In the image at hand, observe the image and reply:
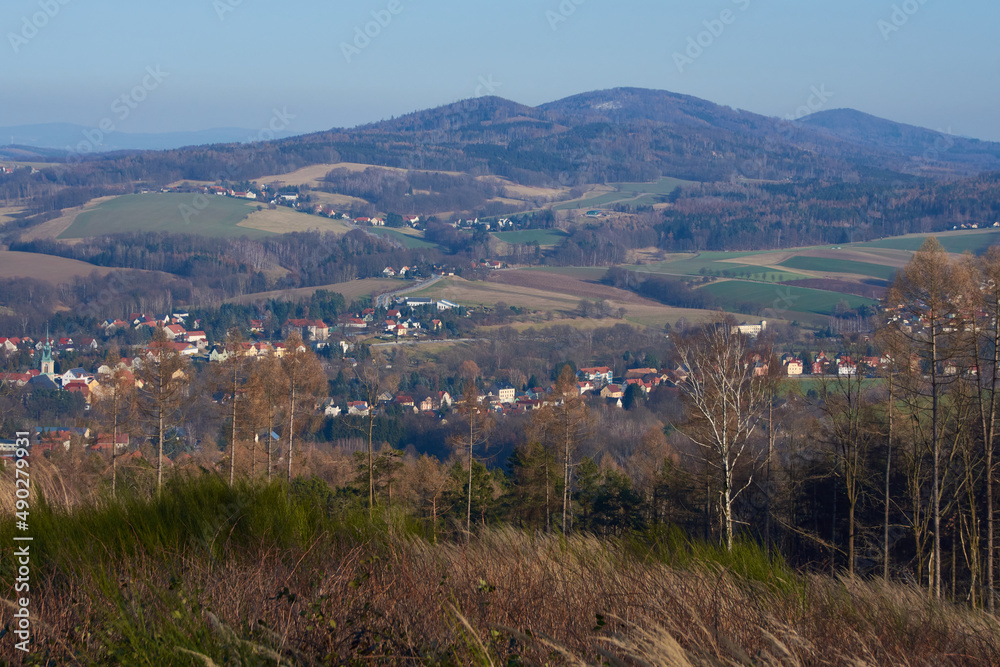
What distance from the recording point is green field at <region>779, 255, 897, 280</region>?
83.1m

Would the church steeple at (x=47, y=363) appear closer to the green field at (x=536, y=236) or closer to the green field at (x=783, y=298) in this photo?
the green field at (x=783, y=298)

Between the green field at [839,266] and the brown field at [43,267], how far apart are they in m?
84.5

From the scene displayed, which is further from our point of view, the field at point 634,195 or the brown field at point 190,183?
the field at point 634,195

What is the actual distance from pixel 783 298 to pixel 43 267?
268 ft

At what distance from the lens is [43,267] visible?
86.9m

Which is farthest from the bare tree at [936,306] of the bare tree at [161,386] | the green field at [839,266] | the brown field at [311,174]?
the brown field at [311,174]

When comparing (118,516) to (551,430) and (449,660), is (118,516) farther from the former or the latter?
(551,430)

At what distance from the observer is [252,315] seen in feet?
258

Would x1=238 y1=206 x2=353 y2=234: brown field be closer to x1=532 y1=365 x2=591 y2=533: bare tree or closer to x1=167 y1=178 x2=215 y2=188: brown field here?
x1=167 y1=178 x2=215 y2=188: brown field

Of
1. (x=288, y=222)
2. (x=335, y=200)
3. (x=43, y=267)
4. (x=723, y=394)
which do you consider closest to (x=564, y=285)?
(x=288, y=222)

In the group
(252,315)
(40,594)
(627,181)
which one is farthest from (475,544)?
(627,181)

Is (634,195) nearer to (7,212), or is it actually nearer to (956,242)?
(956,242)

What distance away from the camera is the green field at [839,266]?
83.1 meters

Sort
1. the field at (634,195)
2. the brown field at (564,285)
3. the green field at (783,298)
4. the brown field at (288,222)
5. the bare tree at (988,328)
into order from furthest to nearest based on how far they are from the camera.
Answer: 1. the field at (634,195)
2. the brown field at (288,222)
3. the brown field at (564,285)
4. the green field at (783,298)
5. the bare tree at (988,328)
